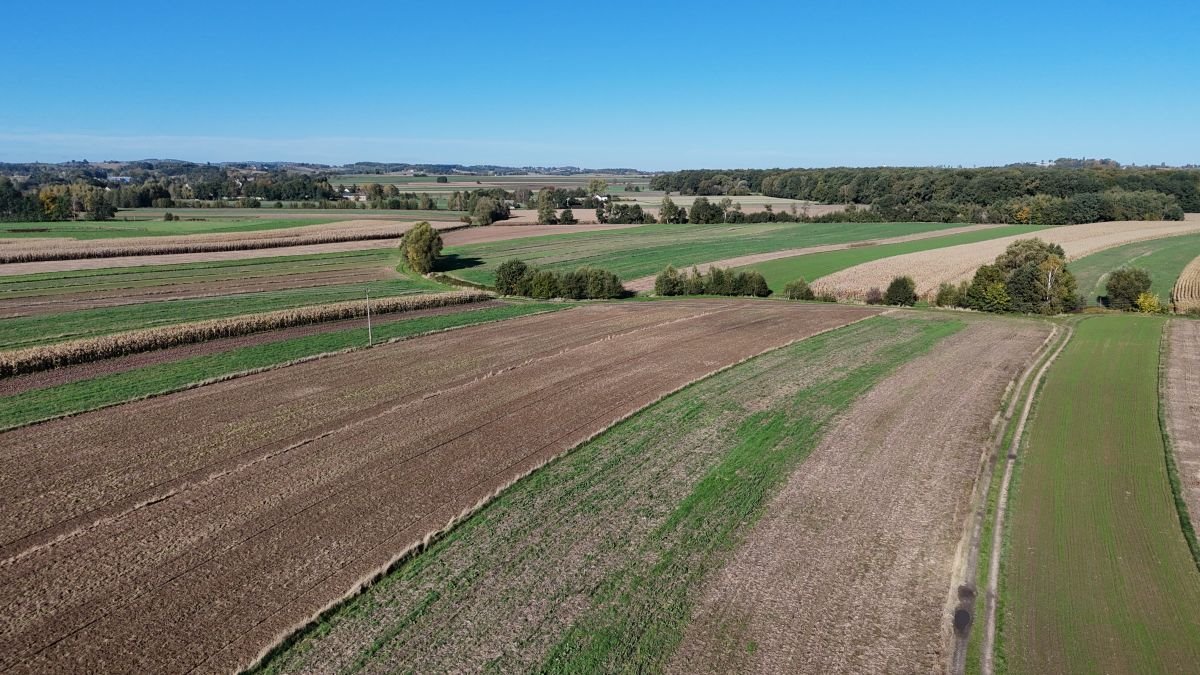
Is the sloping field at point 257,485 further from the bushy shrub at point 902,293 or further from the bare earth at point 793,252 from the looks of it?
the bare earth at point 793,252

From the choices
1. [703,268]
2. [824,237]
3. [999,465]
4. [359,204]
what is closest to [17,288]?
[703,268]

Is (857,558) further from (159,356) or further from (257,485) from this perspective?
(159,356)

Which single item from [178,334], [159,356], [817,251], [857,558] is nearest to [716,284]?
[817,251]

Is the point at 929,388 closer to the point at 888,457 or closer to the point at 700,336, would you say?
the point at 888,457

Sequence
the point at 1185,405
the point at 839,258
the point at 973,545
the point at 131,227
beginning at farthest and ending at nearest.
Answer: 1. the point at 131,227
2. the point at 839,258
3. the point at 1185,405
4. the point at 973,545

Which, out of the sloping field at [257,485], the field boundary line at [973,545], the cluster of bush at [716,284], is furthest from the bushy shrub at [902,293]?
the field boundary line at [973,545]
